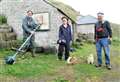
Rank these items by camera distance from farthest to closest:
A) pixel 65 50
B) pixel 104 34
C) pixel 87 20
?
pixel 87 20 < pixel 65 50 < pixel 104 34

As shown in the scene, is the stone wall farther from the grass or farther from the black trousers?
the grass

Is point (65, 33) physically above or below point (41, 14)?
below

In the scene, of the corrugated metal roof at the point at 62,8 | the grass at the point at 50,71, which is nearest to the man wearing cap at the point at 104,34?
the grass at the point at 50,71

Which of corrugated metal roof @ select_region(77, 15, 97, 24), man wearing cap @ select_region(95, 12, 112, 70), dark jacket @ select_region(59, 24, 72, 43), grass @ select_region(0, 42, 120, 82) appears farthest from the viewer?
corrugated metal roof @ select_region(77, 15, 97, 24)

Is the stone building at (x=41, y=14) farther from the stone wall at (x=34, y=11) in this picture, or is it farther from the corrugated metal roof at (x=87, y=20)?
the corrugated metal roof at (x=87, y=20)

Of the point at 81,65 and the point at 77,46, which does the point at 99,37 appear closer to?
the point at 81,65

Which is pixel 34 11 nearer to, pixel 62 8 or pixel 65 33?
pixel 62 8

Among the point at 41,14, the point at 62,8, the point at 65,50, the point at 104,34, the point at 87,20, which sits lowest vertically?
the point at 65,50

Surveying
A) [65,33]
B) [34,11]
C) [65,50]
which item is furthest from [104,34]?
[34,11]

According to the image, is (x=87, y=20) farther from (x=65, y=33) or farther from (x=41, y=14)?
(x=65, y=33)

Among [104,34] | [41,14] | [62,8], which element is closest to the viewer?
[104,34]

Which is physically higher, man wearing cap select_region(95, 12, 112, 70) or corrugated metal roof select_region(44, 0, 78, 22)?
corrugated metal roof select_region(44, 0, 78, 22)

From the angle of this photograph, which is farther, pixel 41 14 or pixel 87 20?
pixel 87 20

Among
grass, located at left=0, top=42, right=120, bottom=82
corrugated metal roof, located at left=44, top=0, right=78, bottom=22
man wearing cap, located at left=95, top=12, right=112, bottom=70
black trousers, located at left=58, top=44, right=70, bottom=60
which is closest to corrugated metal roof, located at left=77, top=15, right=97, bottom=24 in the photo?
corrugated metal roof, located at left=44, top=0, right=78, bottom=22
